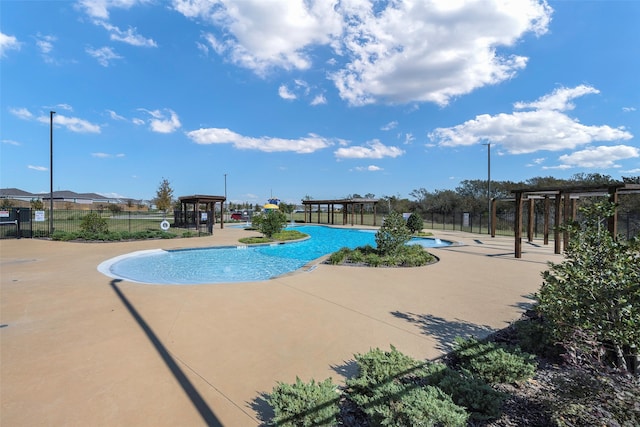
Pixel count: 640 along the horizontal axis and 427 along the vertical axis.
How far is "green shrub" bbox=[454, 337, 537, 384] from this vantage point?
2430 millimetres

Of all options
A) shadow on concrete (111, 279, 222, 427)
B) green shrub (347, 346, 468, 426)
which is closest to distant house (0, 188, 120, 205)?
shadow on concrete (111, 279, 222, 427)

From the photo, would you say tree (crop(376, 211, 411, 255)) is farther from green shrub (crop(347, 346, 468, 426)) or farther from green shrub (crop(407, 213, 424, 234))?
green shrub (crop(407, 213, 424, 234))

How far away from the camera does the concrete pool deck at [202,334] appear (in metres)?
2.19

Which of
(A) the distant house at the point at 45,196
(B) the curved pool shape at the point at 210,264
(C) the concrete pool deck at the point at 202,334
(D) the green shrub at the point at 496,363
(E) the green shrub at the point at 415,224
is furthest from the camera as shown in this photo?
(A) the distant house at the point at 45,196

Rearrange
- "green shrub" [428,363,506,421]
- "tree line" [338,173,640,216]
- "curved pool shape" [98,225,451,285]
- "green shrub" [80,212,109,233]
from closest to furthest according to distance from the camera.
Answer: "green shrub" [428,363,506,421], "curved pool shape" [98,225,451,285], "green shrub" [80,212,109,233], "tree line" [338,173,640,216]

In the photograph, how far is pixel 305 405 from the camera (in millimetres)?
1877

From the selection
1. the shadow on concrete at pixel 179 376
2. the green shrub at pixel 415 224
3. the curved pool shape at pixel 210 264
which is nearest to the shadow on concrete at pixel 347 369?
the shadow on concrete at pixel 179 376

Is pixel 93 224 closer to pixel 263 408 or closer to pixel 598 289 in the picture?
pixel 263 408

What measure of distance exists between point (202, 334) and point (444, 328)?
3044mm

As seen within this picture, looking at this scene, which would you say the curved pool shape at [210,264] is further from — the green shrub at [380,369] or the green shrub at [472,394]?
the green shrub at [472,394]

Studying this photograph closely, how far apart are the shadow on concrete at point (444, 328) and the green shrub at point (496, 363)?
43 cm

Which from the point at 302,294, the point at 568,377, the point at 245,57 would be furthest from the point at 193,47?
the point at 568,377

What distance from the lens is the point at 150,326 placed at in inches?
144

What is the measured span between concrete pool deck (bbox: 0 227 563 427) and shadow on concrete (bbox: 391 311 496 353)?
0.01 metres
